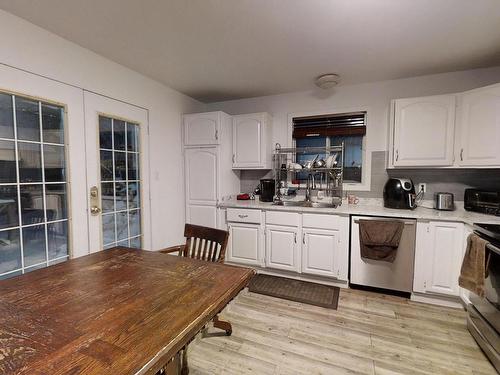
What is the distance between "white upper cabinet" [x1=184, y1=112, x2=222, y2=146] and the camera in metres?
3.14

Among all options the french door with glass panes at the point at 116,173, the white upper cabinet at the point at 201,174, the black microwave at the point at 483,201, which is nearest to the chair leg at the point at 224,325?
the french door with glass panes at the point at 116,173

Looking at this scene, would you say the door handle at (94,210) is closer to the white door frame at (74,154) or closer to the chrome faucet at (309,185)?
the white door frame at (74,154)

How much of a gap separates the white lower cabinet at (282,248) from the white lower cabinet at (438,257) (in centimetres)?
116

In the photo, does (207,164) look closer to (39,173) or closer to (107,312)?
(39,173)

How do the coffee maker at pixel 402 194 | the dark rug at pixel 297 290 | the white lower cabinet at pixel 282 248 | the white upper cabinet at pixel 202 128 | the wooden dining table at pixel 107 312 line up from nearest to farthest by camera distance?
the wooden dining table at pixel 107 312, the dark rug at pixel 297 290, the coffee maker at pixel 402 194, the white lower cabinet at pixel 282 248, the white upper cabinet at pixel 202 128

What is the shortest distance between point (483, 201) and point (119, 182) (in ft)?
11.7

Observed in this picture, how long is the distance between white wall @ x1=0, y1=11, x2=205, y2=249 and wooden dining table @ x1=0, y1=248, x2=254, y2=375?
154 centimetres

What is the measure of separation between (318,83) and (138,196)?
2.41m

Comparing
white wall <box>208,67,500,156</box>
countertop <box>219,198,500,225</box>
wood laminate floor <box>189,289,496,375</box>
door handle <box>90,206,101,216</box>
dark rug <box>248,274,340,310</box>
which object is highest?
white wall <box>208,67,500,156</box>

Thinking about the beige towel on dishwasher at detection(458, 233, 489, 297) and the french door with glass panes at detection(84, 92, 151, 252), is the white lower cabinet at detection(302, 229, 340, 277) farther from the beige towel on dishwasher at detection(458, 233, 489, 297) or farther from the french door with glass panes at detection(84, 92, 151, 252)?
the french door with glass panes at detection(84, 92, 151, 252)

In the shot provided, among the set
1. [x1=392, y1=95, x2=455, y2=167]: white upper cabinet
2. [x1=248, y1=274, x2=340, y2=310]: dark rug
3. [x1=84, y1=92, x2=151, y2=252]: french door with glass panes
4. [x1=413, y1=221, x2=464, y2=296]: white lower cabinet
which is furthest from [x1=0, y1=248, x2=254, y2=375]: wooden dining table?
[x1=392, y1=95, x2=455, y2=167]: white upper cabinet

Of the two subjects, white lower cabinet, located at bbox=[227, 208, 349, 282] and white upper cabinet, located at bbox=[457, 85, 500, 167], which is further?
white lower cabinet, located at bbox=[227, 208, 349, 282]

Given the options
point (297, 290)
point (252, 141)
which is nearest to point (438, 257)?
point (297, 290)

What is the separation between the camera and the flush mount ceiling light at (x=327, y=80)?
Answer: 2.69 meters
